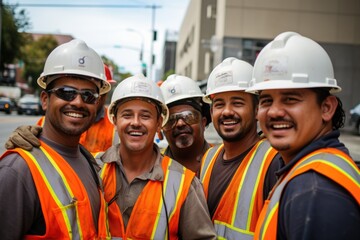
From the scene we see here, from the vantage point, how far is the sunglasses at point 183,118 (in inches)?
171

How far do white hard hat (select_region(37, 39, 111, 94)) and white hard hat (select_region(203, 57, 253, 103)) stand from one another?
3.55 feet

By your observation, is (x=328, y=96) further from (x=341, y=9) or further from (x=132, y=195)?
(x=341, y=9)

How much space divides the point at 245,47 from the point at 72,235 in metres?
22.4

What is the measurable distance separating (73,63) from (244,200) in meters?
1.56

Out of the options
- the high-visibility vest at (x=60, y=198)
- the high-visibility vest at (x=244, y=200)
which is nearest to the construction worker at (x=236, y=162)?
the high-visibility vest at (x=244, y=200)

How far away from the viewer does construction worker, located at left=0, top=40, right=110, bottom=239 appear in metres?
2.20

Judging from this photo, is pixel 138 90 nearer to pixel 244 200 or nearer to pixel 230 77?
pixel 230 77

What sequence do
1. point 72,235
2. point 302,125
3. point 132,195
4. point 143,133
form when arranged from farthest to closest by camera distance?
point 143,133
point 132,195
point 72,235
point 302,125

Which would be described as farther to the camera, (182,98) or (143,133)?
(182,98)

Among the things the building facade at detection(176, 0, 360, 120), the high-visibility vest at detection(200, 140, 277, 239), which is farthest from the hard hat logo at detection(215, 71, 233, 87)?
the building facade at detection(176, 0, 360, 120)

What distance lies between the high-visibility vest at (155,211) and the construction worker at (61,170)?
17 cm

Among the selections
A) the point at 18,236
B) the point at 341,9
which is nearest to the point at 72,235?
the point at 18,236

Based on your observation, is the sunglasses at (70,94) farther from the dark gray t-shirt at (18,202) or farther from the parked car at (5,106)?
the parked car at (5,106)

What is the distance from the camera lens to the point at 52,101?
8.96ft
